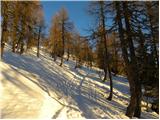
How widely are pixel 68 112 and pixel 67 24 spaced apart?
106 feet

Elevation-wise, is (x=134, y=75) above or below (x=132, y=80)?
above

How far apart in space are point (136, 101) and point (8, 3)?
10674 millimetres

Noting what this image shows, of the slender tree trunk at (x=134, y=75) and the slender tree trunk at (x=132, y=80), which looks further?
the slender tree trunk at (x=134, y=75)

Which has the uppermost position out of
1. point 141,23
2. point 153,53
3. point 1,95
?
point 141,23

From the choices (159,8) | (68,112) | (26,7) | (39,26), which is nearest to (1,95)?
(68,112)

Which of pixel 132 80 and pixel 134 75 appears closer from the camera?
pixel 132 80

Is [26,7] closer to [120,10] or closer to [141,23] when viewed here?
[120,10]

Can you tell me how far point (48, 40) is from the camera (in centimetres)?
5281

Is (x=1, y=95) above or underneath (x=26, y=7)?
underneath

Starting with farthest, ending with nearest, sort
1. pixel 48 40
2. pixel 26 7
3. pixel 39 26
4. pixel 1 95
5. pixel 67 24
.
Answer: pixel 48 40 < pixel 39 26 < pixel 67 24 < pixel 26 7 < pixel 1 95

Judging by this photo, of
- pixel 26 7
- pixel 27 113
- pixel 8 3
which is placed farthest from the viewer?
pixel 26 7

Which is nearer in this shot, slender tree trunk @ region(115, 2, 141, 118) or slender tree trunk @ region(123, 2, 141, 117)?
slender tree trunk @ region(115, 2, 141, 118)

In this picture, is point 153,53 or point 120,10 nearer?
point 120,10

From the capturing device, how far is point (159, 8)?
43.4 ft
